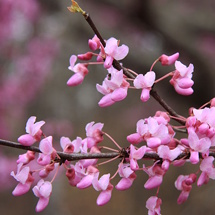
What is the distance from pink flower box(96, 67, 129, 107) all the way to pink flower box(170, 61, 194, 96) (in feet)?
0.44

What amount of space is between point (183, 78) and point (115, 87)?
0.17 m

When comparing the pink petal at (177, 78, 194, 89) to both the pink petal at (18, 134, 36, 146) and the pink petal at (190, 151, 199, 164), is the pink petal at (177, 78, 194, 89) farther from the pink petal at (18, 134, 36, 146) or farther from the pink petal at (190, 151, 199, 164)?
the pink petal at (18, 134, 36, 146)

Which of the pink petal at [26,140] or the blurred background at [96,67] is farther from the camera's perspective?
the blurred background at [96,67]

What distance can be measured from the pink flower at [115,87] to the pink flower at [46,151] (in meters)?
0.16

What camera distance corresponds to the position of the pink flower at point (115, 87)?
0.90 meters

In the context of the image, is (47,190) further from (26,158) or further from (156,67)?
(156,67)

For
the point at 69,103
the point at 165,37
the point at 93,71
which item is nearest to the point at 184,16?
the point at 165,37

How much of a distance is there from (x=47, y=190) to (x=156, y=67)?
7.85 ft

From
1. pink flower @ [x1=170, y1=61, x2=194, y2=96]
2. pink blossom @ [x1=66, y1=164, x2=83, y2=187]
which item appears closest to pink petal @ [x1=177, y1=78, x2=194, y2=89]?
pink flower @ [x1=170, y1=61, x2=194, y2=96]

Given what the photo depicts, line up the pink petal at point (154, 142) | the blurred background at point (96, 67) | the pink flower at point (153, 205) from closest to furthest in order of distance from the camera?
1. the pink petal at point (154, 142)
2. the pink flower at point (153, 205)
3. the blurred background at point (96, 67)

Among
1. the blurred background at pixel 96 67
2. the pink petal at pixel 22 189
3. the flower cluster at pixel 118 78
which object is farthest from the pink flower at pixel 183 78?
the blurred background at pixel 96 67

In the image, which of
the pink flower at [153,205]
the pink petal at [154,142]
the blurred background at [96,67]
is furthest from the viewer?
the blurred background at [96,67]

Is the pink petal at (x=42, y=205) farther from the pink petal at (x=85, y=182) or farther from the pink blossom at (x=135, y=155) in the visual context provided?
the pink blossom at (x=135, y=155)

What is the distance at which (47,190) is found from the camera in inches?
36.2
